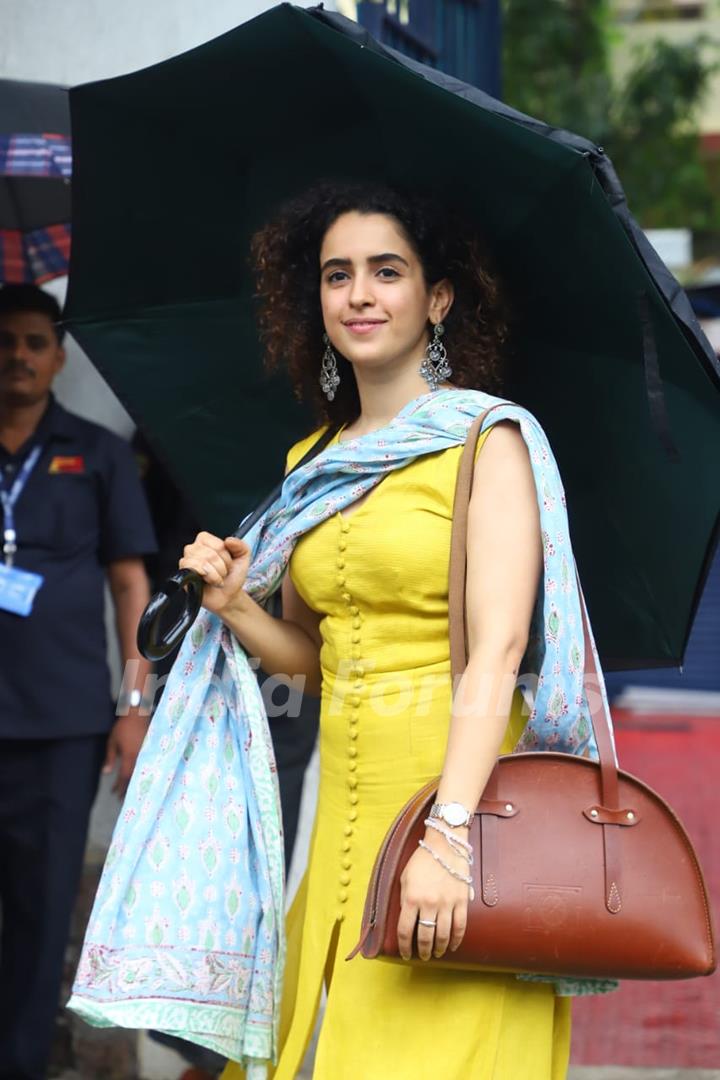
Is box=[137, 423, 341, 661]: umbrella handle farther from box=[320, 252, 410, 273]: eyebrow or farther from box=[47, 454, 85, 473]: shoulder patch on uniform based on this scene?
box=[47, 454, 85, 473]: shoulder patch on uniform

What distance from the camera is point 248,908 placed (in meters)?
3.00

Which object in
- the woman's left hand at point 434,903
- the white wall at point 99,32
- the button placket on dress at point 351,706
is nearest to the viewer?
the woman's left hand at point 434,903

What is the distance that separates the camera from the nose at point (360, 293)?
3002mm

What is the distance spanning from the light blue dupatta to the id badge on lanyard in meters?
1.48

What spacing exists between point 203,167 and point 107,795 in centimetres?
233

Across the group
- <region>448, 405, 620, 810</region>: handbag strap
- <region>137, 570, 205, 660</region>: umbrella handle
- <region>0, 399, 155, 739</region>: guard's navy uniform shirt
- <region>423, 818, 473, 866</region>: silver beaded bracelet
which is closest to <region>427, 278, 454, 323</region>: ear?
<region>448, 405, 620, 810</region>: handbag strap

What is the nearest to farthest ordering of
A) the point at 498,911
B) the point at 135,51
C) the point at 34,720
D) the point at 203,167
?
the point at 498,911, the point at 203,167, the point at 34,720, the point at 135,51

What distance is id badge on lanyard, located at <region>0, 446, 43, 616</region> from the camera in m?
4.53

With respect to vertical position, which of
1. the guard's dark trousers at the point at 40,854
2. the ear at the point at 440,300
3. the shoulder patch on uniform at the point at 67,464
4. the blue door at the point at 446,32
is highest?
the blue door at the point at 446,32

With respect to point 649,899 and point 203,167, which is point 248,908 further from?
point 203,167

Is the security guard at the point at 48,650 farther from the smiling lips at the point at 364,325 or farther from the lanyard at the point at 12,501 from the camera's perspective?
the smiling lips at the point at 364,325

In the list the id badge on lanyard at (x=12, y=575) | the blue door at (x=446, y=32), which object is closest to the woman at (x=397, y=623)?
the id badge on lanyard at (x=12, y=575)

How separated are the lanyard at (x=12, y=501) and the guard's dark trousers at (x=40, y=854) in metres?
0.55

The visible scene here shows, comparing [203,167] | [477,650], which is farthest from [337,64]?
[477,650]
